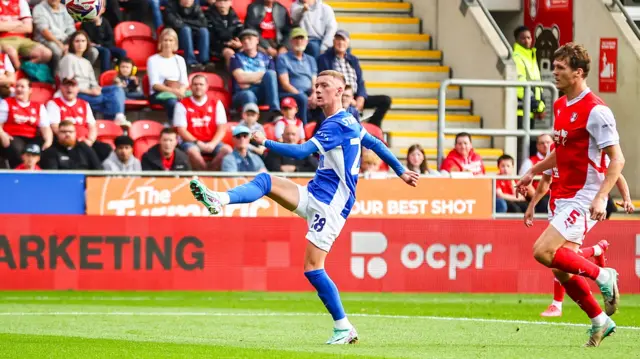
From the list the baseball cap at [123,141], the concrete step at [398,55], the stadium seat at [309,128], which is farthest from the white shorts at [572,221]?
the concrete step at [398,55]

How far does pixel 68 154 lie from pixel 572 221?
9309 mm

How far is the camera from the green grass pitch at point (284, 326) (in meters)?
9.66

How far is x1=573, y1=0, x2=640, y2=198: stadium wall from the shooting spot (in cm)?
2205

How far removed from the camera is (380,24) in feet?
79.7

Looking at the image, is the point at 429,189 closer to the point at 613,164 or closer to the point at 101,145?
the point at 101,145

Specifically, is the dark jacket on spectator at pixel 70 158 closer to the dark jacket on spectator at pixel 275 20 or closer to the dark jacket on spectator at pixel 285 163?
the dark jacket on spectator at pixel 285 163

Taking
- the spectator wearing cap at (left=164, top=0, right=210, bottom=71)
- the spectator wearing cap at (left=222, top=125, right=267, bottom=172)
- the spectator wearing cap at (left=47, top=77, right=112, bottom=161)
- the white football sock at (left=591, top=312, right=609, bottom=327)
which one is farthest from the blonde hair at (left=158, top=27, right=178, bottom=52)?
the white football sock at (left=591, top=312, right=609, bottom=327)

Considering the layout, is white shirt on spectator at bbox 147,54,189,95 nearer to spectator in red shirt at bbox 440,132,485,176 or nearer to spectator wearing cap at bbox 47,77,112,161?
spectator wearing cap at bbox 47,77,112,161

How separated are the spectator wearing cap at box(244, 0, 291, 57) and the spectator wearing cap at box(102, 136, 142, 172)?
407cm

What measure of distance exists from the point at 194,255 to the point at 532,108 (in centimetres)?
722

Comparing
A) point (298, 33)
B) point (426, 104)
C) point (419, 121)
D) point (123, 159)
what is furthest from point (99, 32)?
point (426, 104)

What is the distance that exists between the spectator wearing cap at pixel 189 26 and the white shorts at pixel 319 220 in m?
10.5

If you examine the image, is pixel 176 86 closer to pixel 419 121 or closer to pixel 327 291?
pixel 419 121

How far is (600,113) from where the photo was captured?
10039 millimetres
